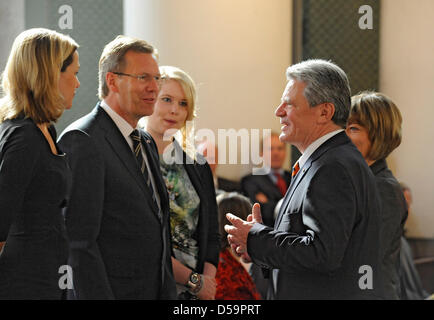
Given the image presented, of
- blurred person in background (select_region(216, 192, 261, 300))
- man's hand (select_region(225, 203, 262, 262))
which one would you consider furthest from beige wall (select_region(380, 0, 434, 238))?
man's hand (select_region(225, 203, 262, 262))

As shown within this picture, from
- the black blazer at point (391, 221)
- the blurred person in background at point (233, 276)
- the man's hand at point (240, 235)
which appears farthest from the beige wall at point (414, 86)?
the man's hand at point (240, 235)

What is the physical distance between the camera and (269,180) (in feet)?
16.4

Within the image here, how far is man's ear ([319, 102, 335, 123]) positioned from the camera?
2.16 m

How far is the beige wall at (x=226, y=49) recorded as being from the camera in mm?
4969

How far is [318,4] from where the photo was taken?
5.70 metres

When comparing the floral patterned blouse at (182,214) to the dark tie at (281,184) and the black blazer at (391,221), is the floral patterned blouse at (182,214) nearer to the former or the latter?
the black blazer at (391,221)

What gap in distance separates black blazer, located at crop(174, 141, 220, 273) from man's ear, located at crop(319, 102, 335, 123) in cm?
82

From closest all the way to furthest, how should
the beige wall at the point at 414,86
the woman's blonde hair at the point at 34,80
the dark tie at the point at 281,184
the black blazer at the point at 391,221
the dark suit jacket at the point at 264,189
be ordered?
1. the woman's blonde hair at the point at 34,80
2. the black blazer at the point at 391,221
3. the dark suit jacket at the point at 264,189
4. the dark tie at the point at 281,184
5. the beige wall at the point at 414,86

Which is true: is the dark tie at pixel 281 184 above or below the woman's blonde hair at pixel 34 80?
below

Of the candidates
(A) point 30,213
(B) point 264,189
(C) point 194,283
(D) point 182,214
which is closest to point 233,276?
(C) point 194,283

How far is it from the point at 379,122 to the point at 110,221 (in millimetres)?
1267

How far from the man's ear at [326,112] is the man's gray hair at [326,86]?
11 mm

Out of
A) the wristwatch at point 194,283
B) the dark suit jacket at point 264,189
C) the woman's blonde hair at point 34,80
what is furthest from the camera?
the dark suit jacket at point 264,189
